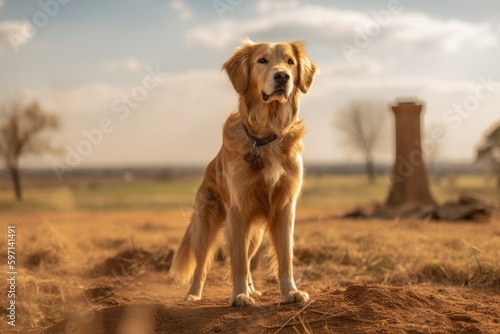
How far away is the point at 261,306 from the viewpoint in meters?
4.79

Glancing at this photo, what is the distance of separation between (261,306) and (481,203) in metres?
11.5

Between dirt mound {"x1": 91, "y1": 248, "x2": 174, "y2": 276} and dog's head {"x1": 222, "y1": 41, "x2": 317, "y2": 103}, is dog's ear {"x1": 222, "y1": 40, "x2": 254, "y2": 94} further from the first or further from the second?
dirt mound {"x1": 91, "y1": 248, "x2": 174, "y2": 276}

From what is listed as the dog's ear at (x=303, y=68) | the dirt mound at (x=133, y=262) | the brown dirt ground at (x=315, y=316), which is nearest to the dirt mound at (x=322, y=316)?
the brown dirt ground at (x=315, y=316)

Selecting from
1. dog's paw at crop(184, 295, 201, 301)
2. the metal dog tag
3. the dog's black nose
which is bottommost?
dog's paw at crop(184, 295, 201, 301)

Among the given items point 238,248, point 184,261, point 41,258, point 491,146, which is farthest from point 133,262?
point 491,146

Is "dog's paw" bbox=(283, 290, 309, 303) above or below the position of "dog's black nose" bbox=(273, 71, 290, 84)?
below

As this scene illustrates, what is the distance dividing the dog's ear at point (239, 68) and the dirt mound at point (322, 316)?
2040 millimetres

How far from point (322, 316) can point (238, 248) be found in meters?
1.09

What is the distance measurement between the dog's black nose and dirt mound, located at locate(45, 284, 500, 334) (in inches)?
75.4

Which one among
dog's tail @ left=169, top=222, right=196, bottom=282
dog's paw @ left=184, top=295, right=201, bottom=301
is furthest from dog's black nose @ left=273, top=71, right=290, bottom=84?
dog's paw @ left=184, top=295, right=201, bottom=301

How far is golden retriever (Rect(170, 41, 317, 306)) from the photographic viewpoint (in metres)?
4.91

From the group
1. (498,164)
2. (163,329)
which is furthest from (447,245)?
(498,164)

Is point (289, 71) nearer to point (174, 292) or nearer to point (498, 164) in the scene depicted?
point (174, 292)

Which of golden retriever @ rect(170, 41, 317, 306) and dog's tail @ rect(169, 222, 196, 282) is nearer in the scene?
golden retriever @ rect(170, 41, 317, 306)
